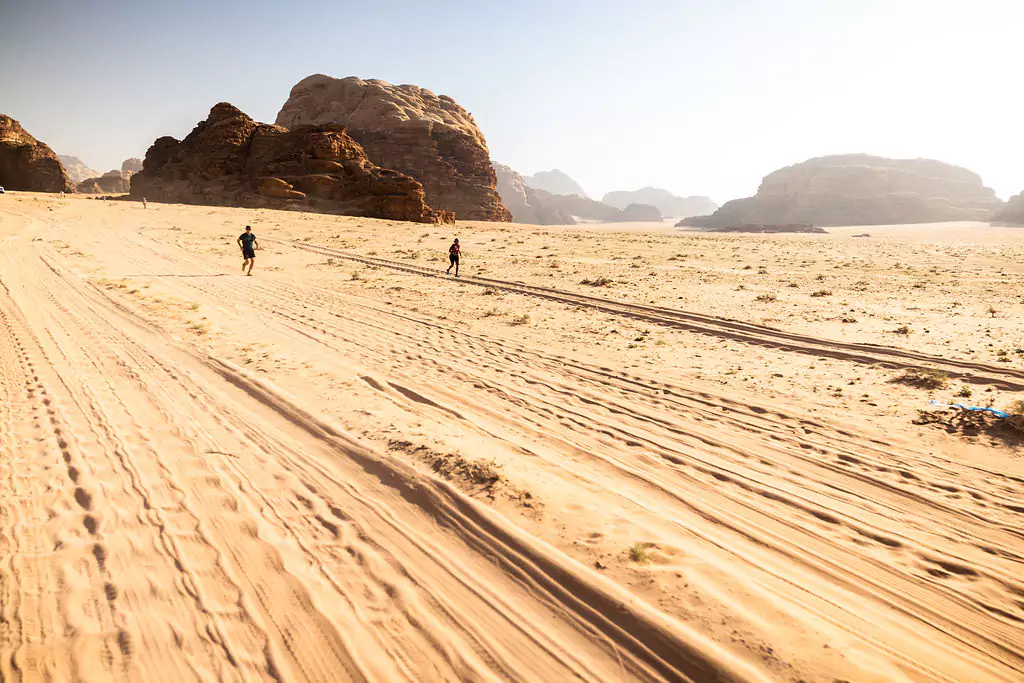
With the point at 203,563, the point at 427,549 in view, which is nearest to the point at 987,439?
the point at 427,549

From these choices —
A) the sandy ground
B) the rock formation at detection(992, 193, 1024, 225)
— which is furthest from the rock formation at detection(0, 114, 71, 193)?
the rock formation at detection(992, 193, 1024, 225)

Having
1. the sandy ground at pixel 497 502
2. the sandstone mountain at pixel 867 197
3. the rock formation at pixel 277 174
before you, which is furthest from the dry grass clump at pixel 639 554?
the sandstone mountain at pixel 867 197

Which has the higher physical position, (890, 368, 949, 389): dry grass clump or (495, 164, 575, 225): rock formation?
(495, 164, 575, 225): rock formation

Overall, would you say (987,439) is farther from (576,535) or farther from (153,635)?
(153,635)

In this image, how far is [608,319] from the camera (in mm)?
12805

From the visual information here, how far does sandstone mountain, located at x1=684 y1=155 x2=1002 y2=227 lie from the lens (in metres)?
132

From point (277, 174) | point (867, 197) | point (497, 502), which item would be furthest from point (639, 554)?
point (867, 197)

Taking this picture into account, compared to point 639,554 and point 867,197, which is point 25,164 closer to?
point 639,554

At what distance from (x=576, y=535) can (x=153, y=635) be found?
3089mm

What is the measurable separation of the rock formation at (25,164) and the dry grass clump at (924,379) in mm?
108267

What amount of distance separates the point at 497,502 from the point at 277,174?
215 ft

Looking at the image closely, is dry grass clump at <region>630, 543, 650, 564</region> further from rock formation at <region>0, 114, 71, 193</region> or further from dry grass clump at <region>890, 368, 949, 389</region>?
rock formation at <region>0, 114, 71, 193</region>

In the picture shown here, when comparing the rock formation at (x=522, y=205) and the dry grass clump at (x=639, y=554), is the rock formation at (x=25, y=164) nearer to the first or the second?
the dry grass clump at (x=639, y=554)

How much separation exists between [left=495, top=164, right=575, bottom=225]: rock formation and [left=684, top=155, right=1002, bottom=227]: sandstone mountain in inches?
1771
